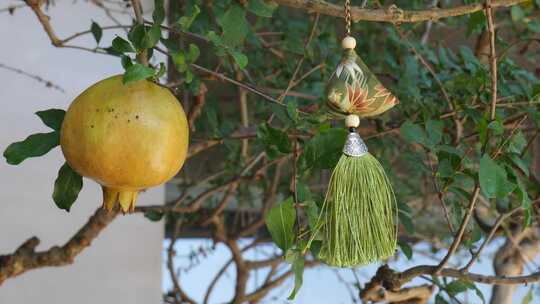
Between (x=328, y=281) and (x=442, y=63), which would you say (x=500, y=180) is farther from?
(x=328, y=281)

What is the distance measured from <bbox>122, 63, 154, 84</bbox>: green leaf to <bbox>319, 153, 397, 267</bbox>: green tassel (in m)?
0.21

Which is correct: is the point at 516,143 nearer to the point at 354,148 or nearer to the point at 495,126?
the point at 495,126

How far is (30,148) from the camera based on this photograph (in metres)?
0.71

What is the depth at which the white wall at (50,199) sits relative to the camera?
137cm

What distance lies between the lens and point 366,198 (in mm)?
682

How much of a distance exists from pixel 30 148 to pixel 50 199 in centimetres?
75

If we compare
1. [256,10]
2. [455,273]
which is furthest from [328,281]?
[256,10]

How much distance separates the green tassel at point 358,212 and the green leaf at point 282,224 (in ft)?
0.13

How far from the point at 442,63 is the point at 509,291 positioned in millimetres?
558

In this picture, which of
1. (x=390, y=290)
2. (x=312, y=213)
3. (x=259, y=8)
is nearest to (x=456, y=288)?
(x=390, y=290)

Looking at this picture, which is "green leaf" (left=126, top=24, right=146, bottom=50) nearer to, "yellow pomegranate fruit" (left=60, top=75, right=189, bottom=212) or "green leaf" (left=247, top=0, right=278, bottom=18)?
"yellow pomegranate fruit" (left=60, top=75, right=189, bottom=212)

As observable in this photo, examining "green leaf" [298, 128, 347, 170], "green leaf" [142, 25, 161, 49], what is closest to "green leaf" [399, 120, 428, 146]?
"green leaf" [298, 128, 347, 170]

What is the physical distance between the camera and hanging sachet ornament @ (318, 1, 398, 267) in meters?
0.67

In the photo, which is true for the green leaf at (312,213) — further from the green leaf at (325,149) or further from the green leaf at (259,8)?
the green leaf at (259,8)
